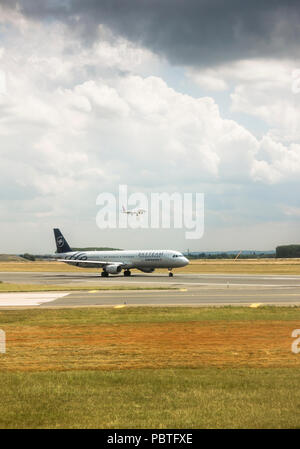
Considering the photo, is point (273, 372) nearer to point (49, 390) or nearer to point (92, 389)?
point (92, 389)

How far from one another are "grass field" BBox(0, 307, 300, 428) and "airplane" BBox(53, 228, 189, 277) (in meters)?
50.8

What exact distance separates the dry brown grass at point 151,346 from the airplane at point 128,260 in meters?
53.0

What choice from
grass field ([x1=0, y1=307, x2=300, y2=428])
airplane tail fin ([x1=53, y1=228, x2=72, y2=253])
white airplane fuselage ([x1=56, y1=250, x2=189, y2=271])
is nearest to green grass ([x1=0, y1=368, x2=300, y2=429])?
grass field ([x1=0, y1=307, x2=300, y2=428])

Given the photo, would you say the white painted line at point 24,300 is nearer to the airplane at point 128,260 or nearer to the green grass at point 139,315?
the green grass at point 139,315

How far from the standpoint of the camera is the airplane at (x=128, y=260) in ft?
267

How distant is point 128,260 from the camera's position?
279 feet

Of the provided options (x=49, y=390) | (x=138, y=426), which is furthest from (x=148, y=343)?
(x=138, y=426)

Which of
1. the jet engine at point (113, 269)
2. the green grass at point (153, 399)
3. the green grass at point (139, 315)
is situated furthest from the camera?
the jet engine at point (113, 269)

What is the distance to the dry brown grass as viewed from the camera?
736 inches

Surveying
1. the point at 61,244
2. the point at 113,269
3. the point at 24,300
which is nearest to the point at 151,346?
the point at 24,300

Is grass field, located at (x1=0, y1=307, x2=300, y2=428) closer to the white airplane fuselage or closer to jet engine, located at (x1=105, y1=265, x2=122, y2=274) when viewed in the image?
the white airplane fuselage

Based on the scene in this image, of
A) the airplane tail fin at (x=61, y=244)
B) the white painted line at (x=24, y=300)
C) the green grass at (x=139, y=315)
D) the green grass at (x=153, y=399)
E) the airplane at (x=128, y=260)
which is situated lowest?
the green grass at (x=153, y=399)

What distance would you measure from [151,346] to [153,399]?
773 centimetres

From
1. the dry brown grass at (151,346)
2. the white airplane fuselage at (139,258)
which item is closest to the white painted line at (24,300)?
the dry brown grass at (151,346)
